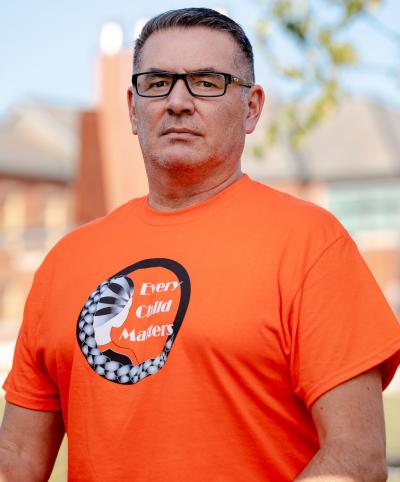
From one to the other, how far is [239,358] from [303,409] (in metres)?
0.21

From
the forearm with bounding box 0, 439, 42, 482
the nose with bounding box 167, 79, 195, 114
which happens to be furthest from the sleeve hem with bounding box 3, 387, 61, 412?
the nose with bounding box 167, 79, 195, 114

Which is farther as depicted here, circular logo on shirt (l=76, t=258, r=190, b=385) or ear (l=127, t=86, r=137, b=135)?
ear (l=127, t=86, r=137, b=135)

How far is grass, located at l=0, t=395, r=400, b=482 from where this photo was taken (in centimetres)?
574

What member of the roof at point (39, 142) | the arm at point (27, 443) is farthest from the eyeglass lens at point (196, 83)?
the roof at point (39, 142)

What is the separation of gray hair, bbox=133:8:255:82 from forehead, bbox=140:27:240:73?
2 centimetres

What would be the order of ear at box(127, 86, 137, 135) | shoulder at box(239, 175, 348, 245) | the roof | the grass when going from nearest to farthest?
shoulder at box(239, 175, 348, 245), ear at box(127, 86, 137, 135), the grass, the roof

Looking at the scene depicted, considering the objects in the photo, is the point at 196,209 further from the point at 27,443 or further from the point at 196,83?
the point at 27,443

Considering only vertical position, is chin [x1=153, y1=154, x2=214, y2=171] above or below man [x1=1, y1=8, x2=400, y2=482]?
above

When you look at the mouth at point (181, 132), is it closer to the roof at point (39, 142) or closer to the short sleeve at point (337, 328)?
the short sleeve at point (337, 328)

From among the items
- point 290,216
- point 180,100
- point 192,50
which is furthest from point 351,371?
point 192,50

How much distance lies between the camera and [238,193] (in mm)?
2568

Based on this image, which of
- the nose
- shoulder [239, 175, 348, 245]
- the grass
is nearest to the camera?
shoulder [239, 175, 348, 245]

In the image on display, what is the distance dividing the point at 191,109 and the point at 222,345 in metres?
0.65

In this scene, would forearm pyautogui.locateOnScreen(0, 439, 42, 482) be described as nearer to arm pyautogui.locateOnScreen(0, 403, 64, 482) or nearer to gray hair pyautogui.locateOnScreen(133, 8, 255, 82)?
arm pyautogui.locateOnScreen(0, 403, 64, 482)
